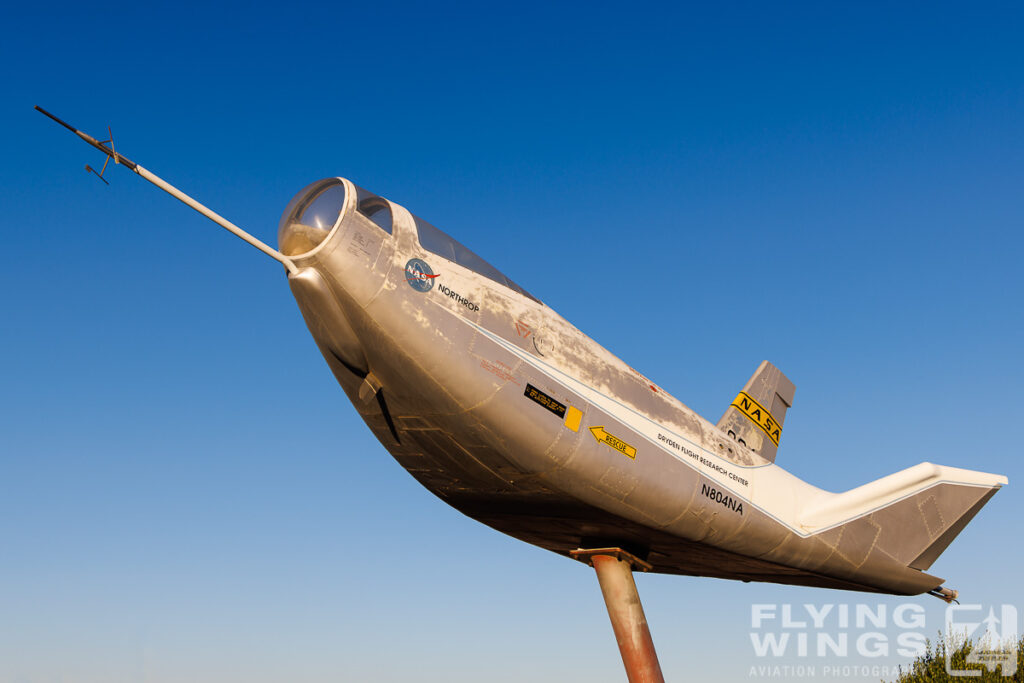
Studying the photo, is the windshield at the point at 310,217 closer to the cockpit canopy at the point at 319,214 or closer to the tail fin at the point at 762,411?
the cockpit canopy at the point at 319,214

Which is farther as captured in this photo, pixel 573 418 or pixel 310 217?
pixel 573 418

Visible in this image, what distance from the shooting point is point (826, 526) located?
56.3ft

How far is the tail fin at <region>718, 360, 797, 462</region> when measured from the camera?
64.5 ft

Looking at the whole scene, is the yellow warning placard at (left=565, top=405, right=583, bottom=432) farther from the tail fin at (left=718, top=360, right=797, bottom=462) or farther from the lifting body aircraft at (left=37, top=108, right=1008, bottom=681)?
the tail fin at (left=718, top=360, right=797, bottom=462)

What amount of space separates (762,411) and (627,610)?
6.87 m

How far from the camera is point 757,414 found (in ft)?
66.7

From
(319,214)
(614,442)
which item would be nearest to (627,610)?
(614,442)

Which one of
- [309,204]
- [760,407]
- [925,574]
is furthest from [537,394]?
[925,574]

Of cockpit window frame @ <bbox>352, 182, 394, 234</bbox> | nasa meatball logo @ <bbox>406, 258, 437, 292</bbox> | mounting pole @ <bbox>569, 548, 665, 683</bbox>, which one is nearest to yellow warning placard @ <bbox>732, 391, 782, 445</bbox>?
mounting pole @ <bbox>569, 548, 665, 683</bbox>

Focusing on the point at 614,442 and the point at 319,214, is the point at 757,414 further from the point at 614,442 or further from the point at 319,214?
the point at 319,214

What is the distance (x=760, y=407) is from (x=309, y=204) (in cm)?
1300

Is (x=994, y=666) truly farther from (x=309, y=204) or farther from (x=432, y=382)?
(x=309, y=204)

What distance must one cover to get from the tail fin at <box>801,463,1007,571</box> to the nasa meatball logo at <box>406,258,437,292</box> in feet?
32.1

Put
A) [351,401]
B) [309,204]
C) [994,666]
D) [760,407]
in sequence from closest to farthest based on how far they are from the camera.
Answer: [309,204] → [351,401] → [760,407] → [994,666]
